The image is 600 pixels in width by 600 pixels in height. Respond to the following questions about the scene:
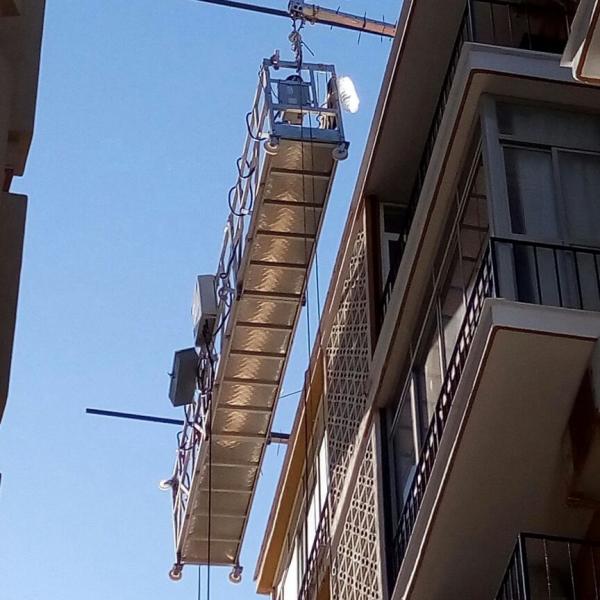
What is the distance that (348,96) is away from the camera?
19219 millimetres

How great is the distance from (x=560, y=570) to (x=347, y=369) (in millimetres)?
5059

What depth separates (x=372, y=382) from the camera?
17156 millimetres

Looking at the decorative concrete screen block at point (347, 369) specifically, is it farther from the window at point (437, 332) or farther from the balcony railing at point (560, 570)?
the balcony railing at point (560, 570)

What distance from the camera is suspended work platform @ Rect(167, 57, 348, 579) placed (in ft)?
62.0

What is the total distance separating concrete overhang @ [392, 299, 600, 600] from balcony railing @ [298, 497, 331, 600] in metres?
4.06

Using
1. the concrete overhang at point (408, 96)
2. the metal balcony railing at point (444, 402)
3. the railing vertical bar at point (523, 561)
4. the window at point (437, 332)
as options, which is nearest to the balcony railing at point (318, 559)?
the window at point (437, 332)

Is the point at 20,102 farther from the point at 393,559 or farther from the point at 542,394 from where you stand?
the point at 393,559

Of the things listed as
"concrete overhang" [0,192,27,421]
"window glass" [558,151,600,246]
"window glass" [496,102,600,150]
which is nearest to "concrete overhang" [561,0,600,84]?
"window glass" [558,151,600,246]

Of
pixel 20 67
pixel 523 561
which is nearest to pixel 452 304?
pixel 523 561

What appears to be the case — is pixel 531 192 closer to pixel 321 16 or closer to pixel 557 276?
pixel 557 276

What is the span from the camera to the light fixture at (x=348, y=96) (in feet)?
62.6

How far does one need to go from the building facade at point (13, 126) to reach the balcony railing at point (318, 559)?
957 centimetres

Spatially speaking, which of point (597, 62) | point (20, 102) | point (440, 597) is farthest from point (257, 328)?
point (20, 102)

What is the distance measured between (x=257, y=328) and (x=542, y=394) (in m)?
7.71
